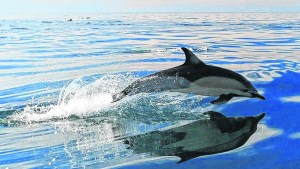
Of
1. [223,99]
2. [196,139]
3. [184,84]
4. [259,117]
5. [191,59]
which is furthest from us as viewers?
[184,84]

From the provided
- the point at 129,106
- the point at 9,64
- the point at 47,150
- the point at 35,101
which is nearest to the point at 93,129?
the point at 47,150

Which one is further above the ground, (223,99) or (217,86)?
(217,86)

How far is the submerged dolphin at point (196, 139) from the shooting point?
6348mm

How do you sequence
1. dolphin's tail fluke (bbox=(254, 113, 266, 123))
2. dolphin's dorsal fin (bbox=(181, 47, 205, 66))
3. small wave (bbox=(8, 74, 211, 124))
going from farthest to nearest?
dolphin's dorsal fin (bbox=(181, 47, 205, 66)), small wave (bbox=(8, 74, 211, 124)), dolphin's tail fluke (bbox=(254, 113, 266, 123))

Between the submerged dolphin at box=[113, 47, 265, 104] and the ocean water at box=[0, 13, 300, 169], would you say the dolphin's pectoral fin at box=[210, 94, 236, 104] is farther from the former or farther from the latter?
the ocean water at box=[0, 13, 300, 169]

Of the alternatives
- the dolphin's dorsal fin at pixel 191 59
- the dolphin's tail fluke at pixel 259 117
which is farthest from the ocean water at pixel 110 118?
the dolphin's dorsal fin at pixel 191 59

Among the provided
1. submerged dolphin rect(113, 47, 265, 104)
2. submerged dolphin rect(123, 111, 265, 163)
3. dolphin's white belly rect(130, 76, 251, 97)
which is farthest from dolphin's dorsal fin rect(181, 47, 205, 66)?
submerged dolphin rect(123, 111, 265, 163)

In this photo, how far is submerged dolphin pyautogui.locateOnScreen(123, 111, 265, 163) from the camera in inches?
250

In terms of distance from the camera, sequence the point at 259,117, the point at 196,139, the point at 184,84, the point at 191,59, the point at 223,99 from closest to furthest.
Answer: the point at 196,139 → the point at 259,117 → the point at 223,99 → the point at 191,59 → the point at 184,84

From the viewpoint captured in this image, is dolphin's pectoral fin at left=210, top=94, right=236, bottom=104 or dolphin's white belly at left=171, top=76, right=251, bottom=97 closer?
dolphin's pectoral fin at left=210, top=94, right=236, bottom=104

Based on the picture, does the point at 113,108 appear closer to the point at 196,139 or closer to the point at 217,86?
the point at 217,86

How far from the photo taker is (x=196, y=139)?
6.93m

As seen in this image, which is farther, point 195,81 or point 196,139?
point 195,81

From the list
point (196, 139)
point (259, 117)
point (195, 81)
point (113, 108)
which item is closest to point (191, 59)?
point (195, 81)
